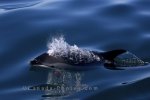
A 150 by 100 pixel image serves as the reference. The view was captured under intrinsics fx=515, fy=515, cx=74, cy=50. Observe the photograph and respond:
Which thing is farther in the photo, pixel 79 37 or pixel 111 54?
pixel 79 37

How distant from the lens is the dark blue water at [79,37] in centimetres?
942

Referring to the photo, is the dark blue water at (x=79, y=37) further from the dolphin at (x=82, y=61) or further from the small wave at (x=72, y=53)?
the small wave at (x=72, y=53)

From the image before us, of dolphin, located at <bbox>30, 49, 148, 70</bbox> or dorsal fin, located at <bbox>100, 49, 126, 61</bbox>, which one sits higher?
dorsal fin, located at <bbox>100, 49, 126, 61</bbox>

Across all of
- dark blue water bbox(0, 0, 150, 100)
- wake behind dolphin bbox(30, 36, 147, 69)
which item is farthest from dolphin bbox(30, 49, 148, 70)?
dark blue water bbox(0, 0, 150, 100)

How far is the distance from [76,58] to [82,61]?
133 millimetres

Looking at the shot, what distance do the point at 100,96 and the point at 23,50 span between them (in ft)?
9.08

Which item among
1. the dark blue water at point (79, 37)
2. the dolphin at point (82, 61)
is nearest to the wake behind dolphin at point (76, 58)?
the dolphin at point (82, 61)

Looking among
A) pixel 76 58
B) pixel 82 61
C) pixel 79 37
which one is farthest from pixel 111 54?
pixel 79 37

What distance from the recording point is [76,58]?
10.2m

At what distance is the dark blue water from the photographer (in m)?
9.42

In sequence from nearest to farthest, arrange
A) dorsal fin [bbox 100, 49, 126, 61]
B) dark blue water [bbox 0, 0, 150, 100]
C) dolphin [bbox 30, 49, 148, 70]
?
dark blue water [bbox 0, 0, 150, 100] → dolphin [bbox 30, 49, 148, 70] → dorsal fin [bbox 100, 49, 126, 61]

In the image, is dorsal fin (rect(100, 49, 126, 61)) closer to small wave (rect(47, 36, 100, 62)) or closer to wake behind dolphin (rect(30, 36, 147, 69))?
wake behind dolphin (rect(30, 36, 147, 69))

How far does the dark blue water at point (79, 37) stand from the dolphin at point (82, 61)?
0.16m

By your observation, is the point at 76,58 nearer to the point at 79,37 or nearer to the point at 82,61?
the point at 82,61
